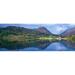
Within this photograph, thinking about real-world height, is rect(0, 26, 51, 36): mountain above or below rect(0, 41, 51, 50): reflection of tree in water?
above

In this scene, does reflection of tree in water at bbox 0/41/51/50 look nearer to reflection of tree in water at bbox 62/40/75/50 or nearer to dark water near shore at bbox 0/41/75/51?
dark water near shore at bbox 0/41/75/51

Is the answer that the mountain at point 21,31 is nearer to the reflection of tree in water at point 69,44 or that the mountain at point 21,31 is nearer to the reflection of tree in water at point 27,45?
the reflection of tree in water at point 27,45

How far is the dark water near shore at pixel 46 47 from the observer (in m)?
3.71

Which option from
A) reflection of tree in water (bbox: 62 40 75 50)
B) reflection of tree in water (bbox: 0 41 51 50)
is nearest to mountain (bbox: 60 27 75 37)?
reflection of tree in water (bbox: 62 40 75 50)

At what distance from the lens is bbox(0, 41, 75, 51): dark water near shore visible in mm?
3707

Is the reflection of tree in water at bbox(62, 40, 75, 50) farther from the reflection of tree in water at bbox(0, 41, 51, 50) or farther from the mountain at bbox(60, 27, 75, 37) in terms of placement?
the reflection of tree in water at bbox(0, 41, 51, 50)

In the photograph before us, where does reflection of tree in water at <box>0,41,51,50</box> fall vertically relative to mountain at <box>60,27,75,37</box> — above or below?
below

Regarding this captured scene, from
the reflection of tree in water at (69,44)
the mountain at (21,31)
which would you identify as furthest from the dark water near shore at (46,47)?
the mountain at (21,31)

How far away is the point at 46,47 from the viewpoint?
12.2 ft
